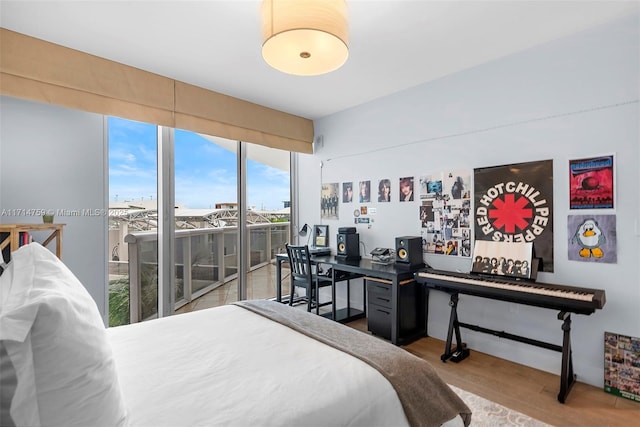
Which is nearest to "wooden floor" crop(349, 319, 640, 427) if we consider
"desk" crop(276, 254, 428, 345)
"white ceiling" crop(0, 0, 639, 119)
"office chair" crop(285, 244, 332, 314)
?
"desk" crop(276, 254, 428, 345)

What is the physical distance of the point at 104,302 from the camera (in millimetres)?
3119

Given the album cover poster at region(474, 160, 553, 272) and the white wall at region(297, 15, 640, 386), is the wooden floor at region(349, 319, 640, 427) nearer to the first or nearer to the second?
the white wall at region(297, 15, 640, 386)

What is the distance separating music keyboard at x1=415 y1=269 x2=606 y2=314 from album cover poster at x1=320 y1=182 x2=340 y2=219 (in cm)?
171

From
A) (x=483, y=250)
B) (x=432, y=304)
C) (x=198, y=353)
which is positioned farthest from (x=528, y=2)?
(x=198, y=353)

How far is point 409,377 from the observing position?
1.37m

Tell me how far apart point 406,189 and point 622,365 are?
2198 mm

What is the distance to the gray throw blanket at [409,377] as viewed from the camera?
4.31 feet

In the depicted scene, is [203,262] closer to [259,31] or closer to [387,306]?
[387,306]

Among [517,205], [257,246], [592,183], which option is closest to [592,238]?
[592,183]

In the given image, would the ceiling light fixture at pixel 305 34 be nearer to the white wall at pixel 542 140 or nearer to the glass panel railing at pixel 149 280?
the white wall at pixel 542 140

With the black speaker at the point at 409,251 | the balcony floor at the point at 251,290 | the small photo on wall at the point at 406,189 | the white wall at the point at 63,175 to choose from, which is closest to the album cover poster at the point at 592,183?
the black speaker at the point at 409,251

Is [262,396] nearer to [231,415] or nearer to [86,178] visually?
[231,415]

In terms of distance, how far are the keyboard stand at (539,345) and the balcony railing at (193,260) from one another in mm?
2562

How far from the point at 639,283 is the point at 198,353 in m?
2.87
